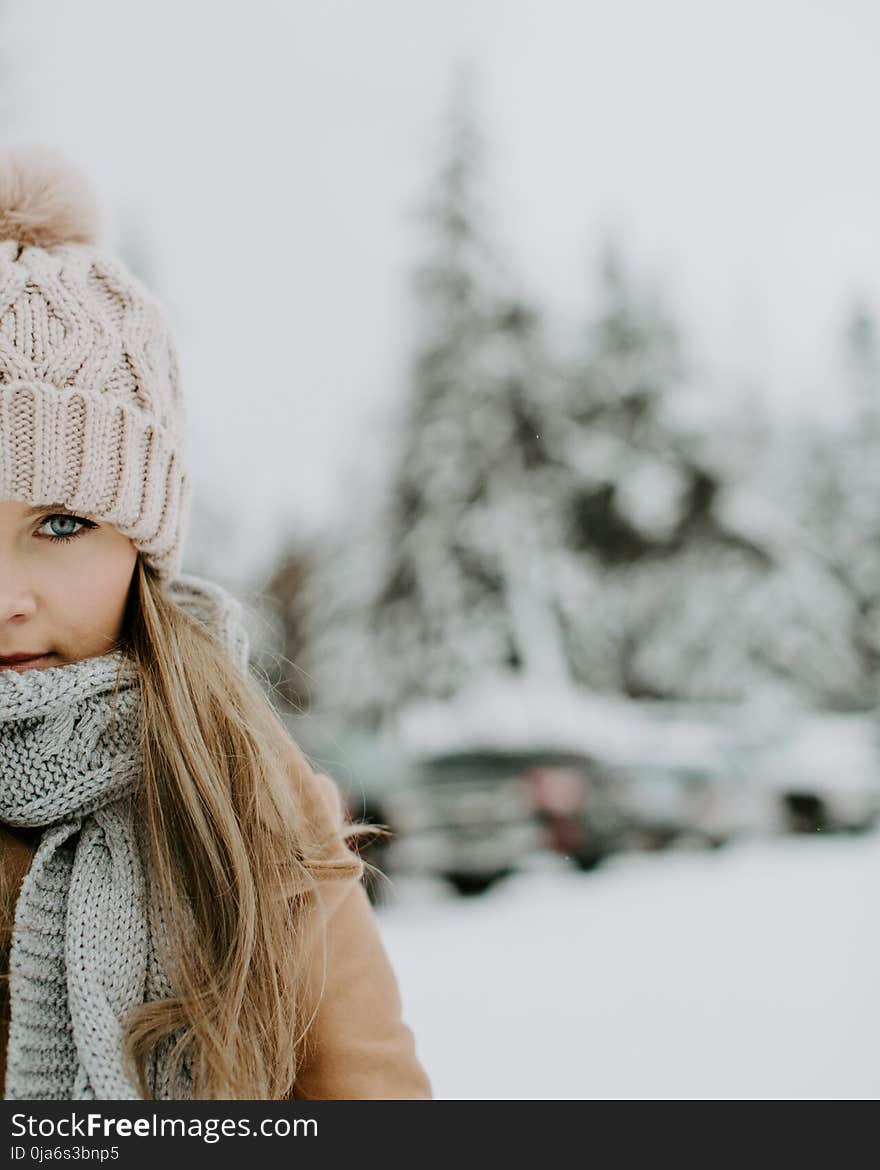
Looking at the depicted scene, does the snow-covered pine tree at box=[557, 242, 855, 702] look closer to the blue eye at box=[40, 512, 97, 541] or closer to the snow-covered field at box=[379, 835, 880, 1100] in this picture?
the snow-covered field at box=[379, 835, 880, 1100]

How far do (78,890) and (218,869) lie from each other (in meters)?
0.12

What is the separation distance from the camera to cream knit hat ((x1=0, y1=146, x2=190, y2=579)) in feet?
2.68

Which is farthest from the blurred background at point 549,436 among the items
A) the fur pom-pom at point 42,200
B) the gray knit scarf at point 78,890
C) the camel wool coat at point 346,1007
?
the fur pom-pom at point 42,200

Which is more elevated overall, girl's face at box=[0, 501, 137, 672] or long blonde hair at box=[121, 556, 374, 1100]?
girl's face at box=[0, 501, 137, 672]

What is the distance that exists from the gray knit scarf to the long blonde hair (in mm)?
17

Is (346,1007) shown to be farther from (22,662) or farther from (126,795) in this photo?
(22,662)

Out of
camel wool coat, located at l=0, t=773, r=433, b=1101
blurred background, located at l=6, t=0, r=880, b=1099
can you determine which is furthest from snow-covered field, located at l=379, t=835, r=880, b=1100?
camel wool coat, located at l=0, t=773, r=433, b=1101

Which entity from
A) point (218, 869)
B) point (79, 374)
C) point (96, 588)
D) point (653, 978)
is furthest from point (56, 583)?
point (653, 978)

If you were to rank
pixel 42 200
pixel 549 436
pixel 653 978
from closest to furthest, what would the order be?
pixel 42 200
pixel 653 978
pixel 549 436

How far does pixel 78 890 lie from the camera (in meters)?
0.81

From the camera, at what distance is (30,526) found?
0.84 m

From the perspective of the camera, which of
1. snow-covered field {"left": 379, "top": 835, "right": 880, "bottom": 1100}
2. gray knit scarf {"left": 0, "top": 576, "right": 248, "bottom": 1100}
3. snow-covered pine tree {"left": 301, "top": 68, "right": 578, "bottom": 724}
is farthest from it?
snow-covered pine tree {"left": 301, "top": 68, "right": 578, "bottom": 724}

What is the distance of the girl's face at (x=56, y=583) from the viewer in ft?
2.71
